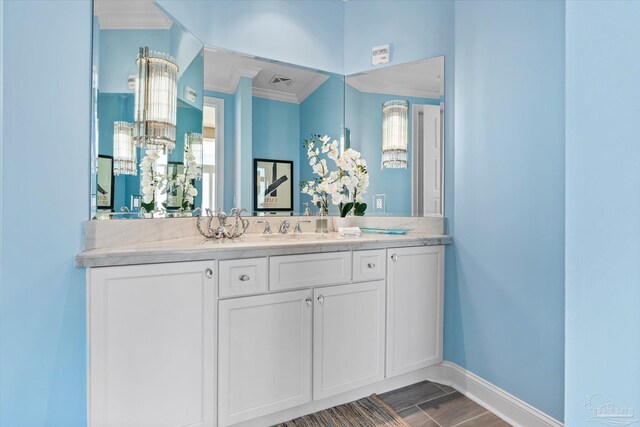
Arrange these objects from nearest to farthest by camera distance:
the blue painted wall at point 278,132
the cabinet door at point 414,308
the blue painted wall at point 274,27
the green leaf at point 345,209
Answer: the cabinet door at point 414,308 → the blue painted wall at point 274,27 → the blue painted wall at point 278,132 → the green leaf at point 345,209

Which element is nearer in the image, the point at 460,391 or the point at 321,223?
the point at 460,391

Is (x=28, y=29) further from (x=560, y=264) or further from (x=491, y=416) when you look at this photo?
(x=491, y=416)

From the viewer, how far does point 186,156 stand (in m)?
1.98

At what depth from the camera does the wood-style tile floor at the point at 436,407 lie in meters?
1.76

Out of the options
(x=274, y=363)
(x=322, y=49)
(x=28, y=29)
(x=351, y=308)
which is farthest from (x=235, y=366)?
(x=322, y=49)

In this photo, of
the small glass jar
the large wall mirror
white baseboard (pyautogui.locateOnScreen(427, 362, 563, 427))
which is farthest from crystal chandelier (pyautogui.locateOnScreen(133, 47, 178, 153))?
white baseboard (pyautogui.locateOnScreen(427, 362, 563, 427))

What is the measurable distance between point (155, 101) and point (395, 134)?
1.57 meters

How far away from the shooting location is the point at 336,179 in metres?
2.34

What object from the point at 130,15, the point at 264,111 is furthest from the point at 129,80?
the point at 264,111

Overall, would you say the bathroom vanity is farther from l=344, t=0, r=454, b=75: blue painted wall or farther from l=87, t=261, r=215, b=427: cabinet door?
l=344, t=0, r=454, b=75: blue painted wall

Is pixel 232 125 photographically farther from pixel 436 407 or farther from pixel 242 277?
pixel 436 407

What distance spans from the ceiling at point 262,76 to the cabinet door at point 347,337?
1.43 m
